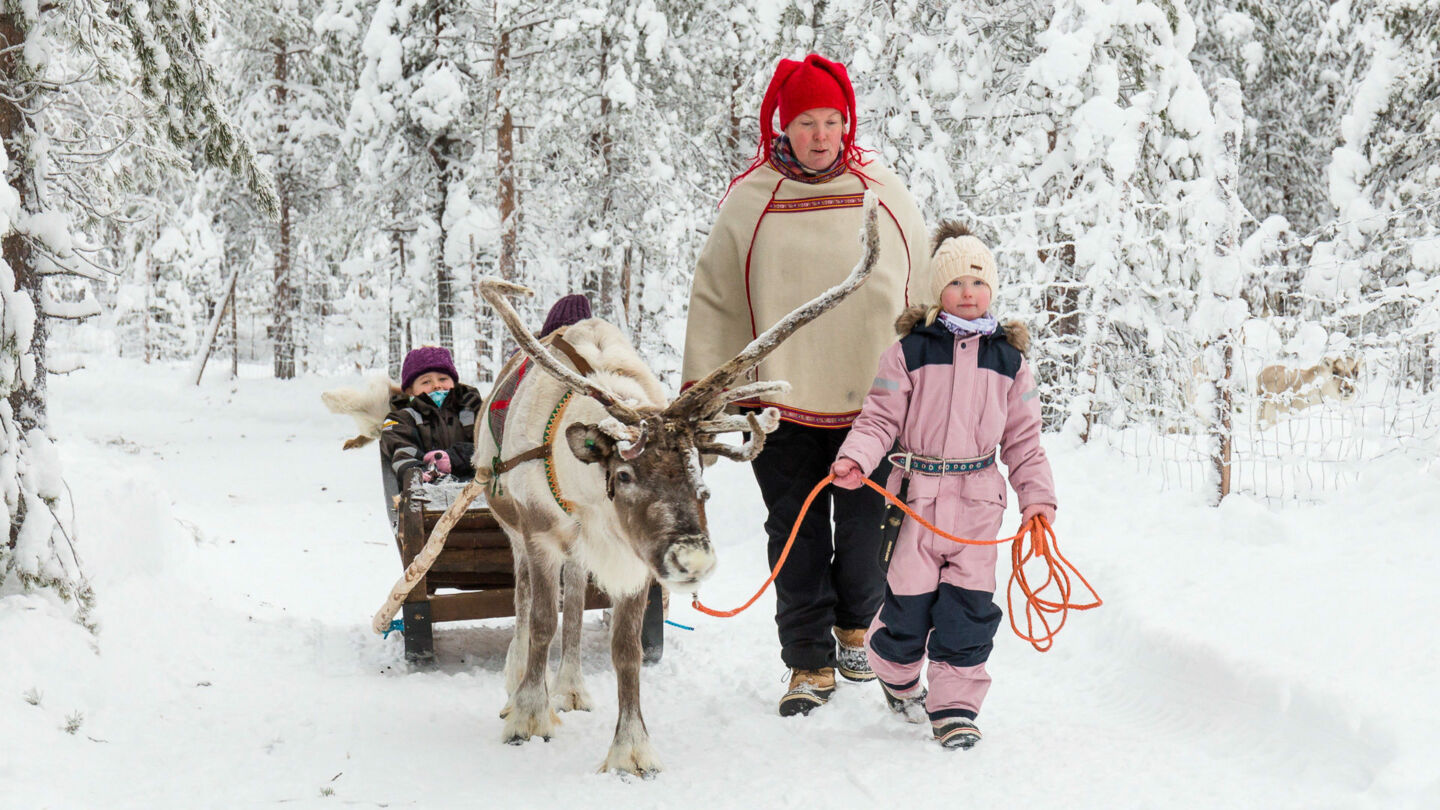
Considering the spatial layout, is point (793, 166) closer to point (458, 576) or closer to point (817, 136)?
point (817, 136)

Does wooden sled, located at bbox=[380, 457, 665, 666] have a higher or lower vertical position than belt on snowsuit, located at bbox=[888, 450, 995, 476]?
lower

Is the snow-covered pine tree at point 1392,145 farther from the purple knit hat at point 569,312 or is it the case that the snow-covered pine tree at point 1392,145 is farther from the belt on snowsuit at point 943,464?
the purple knit hat at point 569,312

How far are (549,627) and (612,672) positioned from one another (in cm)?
116

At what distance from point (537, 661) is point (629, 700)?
627mm

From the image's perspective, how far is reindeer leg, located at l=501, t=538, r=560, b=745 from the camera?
4.40m

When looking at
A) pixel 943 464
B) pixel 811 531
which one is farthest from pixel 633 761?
pixel 943 464

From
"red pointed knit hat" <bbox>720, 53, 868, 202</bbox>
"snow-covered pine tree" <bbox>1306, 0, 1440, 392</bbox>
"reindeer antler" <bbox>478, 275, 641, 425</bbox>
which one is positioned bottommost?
"reindeer antler" <bbox>478, 275, 641, 425</bbox>

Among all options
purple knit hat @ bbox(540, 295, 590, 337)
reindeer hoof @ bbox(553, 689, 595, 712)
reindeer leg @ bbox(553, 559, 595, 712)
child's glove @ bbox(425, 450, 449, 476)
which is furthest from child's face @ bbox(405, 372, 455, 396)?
reindeer hoof @ bbox(553, 689, 595, 712)

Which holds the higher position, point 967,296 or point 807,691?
point 967,296

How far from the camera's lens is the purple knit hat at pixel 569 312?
5406 millimetres

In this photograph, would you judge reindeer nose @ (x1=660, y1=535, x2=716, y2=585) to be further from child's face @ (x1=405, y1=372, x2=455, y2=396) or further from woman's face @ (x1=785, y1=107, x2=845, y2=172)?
child's face @ (x1=405, y1=372, x2=455, y2=396)

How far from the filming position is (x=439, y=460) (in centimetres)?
585

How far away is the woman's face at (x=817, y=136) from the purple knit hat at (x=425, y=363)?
9.14ft

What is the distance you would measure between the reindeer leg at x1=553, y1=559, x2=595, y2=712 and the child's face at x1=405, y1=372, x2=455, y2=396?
196 cm
